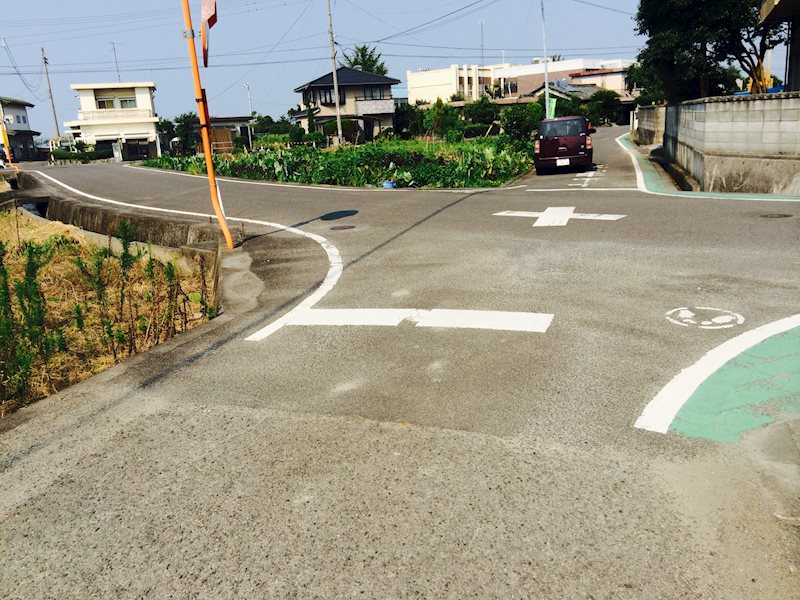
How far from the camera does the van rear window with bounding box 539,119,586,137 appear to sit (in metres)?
20.2

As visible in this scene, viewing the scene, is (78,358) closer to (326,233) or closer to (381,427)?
(381,427)

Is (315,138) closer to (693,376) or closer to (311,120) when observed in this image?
(311,120)

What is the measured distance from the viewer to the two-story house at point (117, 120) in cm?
6712

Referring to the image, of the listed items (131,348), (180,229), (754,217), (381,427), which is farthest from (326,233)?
(381,427)

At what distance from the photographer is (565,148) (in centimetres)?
1950

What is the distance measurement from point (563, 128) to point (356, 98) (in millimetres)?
44644

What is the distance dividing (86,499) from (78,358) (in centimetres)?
344

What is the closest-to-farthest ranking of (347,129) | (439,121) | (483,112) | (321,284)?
(321,284) < (439,121) < (347,129) < (483,112)

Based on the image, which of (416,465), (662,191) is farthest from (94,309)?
(662,191)

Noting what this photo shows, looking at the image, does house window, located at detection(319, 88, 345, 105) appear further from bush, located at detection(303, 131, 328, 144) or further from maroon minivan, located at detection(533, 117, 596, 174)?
maroon minivan, located at detection(533, 117, 596, 174)

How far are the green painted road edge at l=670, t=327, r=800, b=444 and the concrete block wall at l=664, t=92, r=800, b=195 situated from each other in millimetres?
9087

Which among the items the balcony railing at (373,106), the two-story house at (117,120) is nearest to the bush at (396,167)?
the balcony railing at (373,106)

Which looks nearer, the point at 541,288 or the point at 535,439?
the point at 535,439

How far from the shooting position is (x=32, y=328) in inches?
227
